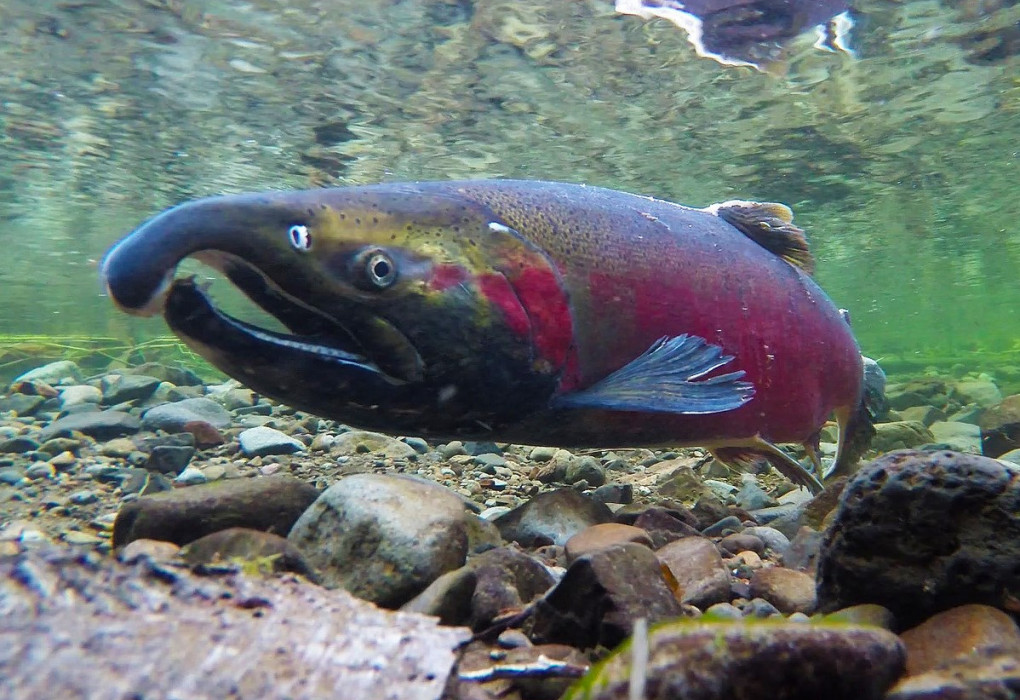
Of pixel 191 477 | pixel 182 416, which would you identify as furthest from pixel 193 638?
pixel 182 416

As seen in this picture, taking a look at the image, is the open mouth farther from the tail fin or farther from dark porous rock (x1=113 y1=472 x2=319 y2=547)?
the tail fin

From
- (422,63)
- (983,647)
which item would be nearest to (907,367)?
(422,63)

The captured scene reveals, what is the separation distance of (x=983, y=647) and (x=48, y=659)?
76.8 inches

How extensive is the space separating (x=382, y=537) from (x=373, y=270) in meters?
0.89

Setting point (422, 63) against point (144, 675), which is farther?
point (422, 63)

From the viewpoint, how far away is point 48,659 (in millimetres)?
1097

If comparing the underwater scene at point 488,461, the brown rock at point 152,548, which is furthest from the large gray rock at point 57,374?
the brown rock at point 152,548

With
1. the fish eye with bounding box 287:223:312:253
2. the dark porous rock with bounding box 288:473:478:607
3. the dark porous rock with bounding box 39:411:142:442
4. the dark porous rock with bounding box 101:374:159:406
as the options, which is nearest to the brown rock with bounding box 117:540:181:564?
the dark porous rock with bounding box 288:473:478:607

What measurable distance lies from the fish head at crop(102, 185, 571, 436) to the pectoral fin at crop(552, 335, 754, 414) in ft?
0.66

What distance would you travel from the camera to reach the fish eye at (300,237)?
2045 mm

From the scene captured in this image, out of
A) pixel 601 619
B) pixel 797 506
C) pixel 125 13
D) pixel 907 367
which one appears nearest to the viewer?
pixel 601 619

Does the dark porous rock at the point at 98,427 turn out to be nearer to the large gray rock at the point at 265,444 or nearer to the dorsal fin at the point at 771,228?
the large gray rock at the point at 265,444

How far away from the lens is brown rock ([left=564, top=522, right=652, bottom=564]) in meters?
2.37

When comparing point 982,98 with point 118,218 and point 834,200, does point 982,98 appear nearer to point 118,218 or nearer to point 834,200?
point 834,200
